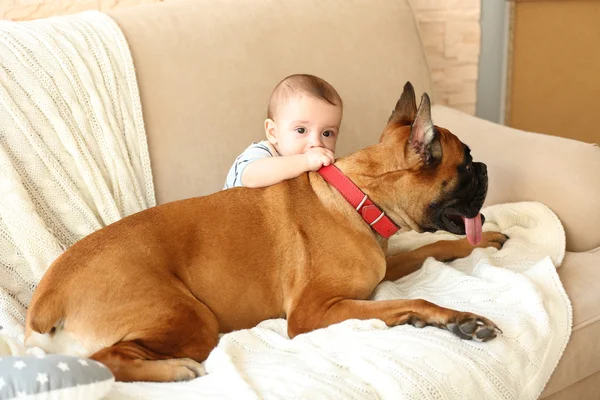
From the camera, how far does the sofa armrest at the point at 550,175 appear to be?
7.31 ft

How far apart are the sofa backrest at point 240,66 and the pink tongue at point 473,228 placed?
72cm

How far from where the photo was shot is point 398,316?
1.73 meters

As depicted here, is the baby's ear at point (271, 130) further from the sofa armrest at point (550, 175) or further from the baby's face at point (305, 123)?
the sofa armrest at point (550, 175)

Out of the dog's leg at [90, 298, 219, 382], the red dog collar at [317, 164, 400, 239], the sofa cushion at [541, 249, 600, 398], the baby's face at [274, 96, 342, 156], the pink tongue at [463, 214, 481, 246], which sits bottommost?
the sofa cushion at [541, 249, 600, 398]

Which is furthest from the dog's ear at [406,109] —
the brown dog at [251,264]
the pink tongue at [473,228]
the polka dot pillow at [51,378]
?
the polka dot pillow at [51,378]

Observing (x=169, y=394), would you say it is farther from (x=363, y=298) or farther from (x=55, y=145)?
(x=55, y=145)

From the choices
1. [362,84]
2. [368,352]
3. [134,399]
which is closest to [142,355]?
[134,399]

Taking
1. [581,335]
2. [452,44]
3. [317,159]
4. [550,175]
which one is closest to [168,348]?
[317,159]

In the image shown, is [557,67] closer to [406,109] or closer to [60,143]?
[406,109]

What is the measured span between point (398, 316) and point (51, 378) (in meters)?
→ 0.80

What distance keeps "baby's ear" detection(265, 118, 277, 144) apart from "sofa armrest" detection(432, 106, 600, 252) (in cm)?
72

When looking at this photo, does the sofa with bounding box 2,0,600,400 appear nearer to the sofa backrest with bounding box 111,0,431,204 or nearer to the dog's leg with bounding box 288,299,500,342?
the sofa backrest with bounding box 111,0,431,204

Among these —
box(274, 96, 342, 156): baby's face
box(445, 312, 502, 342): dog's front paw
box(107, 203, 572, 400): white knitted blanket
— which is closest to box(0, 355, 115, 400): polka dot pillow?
box(107, 203, 572, 400): white knitted blanket

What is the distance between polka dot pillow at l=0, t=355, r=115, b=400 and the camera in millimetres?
1265
